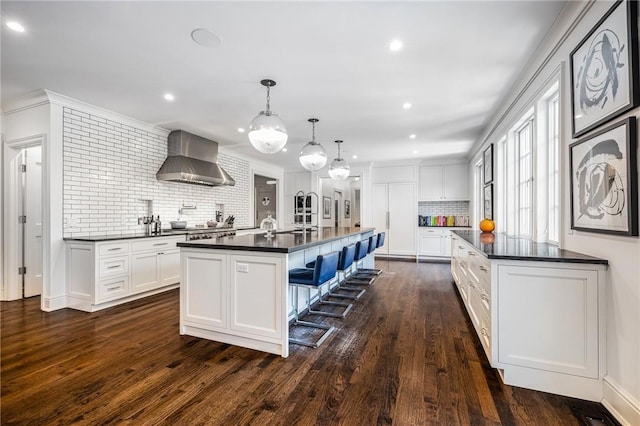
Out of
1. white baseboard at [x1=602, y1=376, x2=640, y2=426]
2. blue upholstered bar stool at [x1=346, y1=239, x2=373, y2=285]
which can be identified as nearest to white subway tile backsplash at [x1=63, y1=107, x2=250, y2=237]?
blue upholstered bar stool at [x1=346, y1=239, x2=373, y2=285]

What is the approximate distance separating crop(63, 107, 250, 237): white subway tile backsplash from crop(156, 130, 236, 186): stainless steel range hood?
0.18m

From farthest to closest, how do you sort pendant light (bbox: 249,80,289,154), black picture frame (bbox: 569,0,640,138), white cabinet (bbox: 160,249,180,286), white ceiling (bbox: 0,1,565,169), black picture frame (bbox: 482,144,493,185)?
1. black picture frame (bbox: 482,144,493,185)
2. white cabinet (bbox: 160,249,180,286)
3. pendant light (bbox: 249,80,289,154)
4. white ceiling (bbox: 0,1,565,169)
5. black picture frame (bbox: 569,0,640,138)

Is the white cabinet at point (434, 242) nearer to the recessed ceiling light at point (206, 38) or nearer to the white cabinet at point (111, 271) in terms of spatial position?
the white cabinet at point (111, 271)

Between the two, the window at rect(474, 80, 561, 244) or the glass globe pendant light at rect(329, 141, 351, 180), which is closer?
the window at rect(474, 80, 561, 244)

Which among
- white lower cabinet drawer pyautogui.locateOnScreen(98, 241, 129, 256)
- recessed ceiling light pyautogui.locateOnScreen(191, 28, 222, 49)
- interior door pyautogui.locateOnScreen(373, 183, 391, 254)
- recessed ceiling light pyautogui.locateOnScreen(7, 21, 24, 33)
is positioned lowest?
white lower cabinet drawer pyautogui.locateOnScreen(98, 241, 129, 256)

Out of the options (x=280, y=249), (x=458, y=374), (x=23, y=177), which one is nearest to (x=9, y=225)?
(x=23, y=177)

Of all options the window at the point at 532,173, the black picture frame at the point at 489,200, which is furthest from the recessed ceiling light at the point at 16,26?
the black picture frame at the point at 489,200

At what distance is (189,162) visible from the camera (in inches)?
195

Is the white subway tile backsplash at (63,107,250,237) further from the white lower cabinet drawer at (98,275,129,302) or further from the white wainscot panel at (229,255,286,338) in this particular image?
the white wainscot panel at (229,255,286,338)

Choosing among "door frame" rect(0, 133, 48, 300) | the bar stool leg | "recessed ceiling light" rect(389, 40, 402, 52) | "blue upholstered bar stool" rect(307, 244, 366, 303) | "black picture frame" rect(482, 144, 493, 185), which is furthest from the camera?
"black picture frame" rect(482, 144, 493, 185)

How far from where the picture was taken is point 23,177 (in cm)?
404

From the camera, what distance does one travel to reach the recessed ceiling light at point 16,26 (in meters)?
2.18

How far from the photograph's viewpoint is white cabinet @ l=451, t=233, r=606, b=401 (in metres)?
1.79

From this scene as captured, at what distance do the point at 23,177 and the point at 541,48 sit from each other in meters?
6.17
